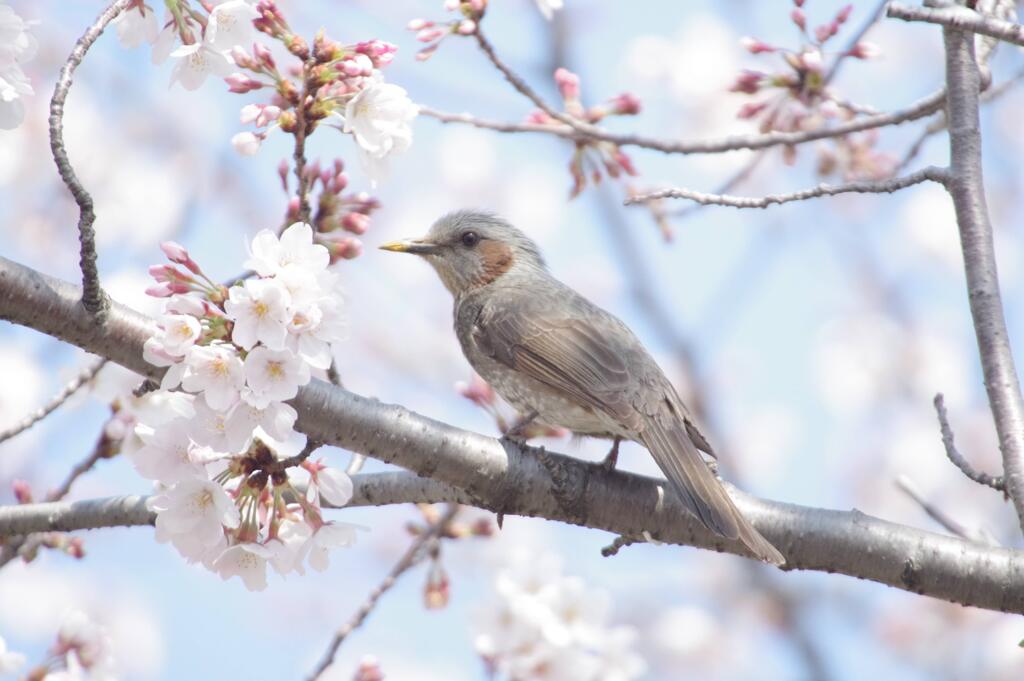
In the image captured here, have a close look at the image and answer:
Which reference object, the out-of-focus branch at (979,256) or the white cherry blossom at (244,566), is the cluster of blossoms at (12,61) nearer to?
the white cherry blossom at (244,566)

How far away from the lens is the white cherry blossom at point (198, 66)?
8.52 feet

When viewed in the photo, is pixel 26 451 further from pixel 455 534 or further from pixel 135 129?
pixel 455 534

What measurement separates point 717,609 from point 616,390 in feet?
20.5

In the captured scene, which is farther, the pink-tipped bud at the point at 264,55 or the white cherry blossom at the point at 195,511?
the pink-tipped bud at the point at 264,55

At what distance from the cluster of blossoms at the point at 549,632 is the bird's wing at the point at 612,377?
0.61m

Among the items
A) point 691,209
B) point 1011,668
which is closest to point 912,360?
point 1011,668

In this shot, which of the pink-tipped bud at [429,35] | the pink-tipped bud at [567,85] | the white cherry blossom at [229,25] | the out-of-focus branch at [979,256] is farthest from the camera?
the pink-tipped bud at [567,85]

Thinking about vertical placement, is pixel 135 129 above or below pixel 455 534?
above

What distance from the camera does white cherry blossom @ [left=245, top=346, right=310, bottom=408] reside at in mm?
2221

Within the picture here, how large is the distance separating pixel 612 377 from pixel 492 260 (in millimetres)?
1312

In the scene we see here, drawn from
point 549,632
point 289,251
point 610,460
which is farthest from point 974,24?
point 549,632

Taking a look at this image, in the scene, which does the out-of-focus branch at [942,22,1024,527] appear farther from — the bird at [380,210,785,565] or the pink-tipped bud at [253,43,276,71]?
the pink-tipped bud at [253,43,276,71]

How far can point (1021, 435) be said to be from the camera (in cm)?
263

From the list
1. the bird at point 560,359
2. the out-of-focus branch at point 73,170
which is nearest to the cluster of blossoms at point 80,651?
the out-of-focus branch at point 73,170
